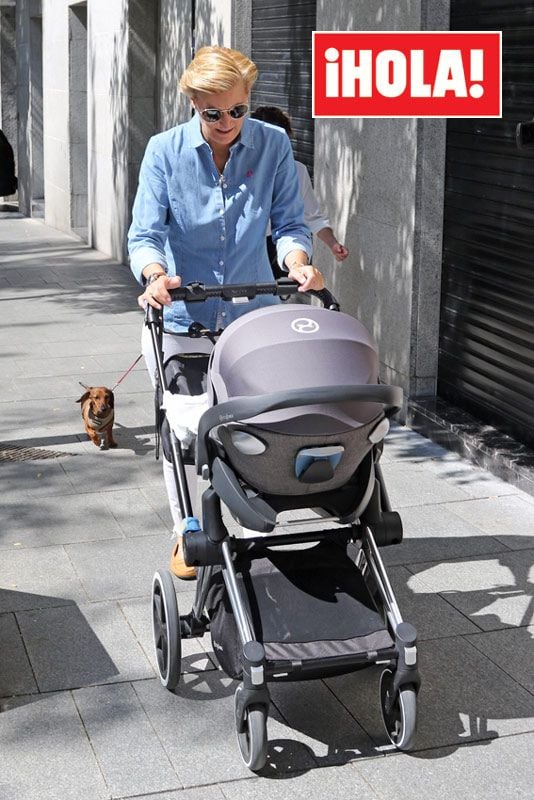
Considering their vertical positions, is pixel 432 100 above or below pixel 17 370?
above

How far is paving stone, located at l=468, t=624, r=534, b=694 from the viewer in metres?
4.91

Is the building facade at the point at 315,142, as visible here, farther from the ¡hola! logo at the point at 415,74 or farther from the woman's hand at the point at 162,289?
the woman's hand at the point at 162,289

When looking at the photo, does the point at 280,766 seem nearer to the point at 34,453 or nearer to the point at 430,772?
the point at 430,772

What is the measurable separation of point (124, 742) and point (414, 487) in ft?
10.7

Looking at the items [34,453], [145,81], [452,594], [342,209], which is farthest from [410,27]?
[145,81]

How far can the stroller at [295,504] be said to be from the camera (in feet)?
13.3

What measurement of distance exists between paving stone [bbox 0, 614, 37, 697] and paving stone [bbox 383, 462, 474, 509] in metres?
2.38

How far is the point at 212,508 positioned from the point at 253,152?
156 cm

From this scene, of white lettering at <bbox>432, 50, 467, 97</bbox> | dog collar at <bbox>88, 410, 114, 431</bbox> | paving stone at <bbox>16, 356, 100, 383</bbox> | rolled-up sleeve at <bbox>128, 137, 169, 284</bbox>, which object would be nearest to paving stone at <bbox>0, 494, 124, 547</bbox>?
dog collar at <bbox>88, 410, 114, 431</bbox>

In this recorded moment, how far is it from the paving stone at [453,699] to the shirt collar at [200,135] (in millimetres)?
2075

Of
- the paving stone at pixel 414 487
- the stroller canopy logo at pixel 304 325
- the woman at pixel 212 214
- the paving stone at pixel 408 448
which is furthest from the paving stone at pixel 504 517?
the stroller canopy logo at pixel 304 325

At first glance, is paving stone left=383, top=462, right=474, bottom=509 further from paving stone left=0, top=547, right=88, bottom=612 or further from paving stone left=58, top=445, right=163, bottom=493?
paving stone left=0, top=547, right=88, bottom=612

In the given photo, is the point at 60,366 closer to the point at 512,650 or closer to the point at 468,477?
the point at 468,477

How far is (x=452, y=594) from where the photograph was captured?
18.6 feet
